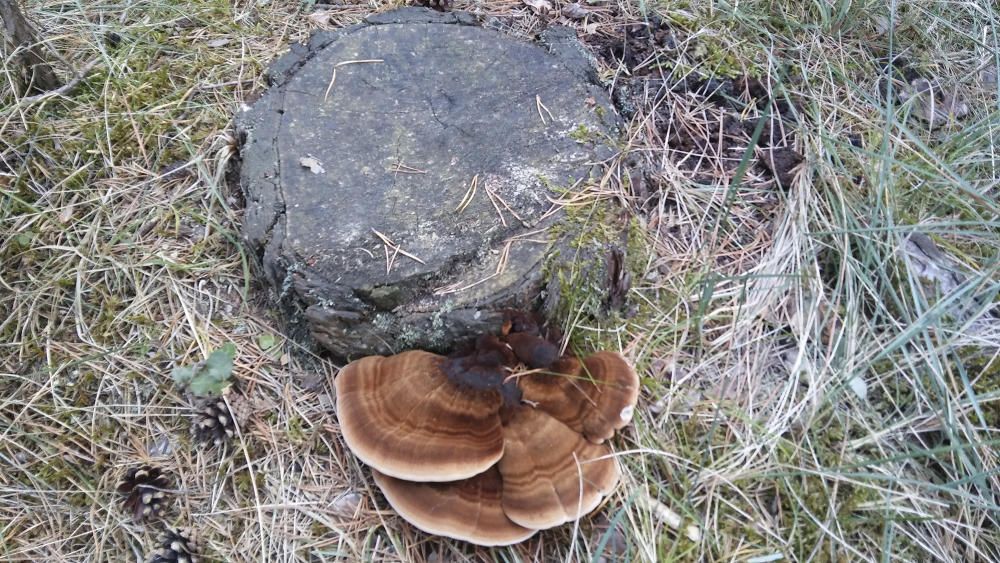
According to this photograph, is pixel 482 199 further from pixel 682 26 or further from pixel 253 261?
pixel 682 26

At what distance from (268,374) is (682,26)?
257cm

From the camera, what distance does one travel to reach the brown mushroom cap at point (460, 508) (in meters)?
1.98

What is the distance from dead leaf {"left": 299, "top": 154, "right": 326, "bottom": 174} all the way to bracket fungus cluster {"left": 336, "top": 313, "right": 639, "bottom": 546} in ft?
2.59

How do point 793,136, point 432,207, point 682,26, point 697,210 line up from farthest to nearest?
1. point 682,26
2. point 793,136
3. point 697,210
4. point 432,207

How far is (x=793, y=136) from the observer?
2932 mm

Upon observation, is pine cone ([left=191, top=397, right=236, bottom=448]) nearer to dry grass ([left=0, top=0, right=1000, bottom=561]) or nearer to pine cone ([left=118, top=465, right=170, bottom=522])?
dry grass ([left=0, top=0, right=1000, bottom=561])

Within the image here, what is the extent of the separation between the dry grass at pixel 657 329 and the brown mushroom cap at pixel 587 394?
15 centimetres

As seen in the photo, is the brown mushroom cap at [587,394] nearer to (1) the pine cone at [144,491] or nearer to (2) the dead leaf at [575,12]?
(1) the pine cone at [144,491]

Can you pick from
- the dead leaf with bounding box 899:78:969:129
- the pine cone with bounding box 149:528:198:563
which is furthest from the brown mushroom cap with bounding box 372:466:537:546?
the dead leaf with bounding box 899:78:969:129

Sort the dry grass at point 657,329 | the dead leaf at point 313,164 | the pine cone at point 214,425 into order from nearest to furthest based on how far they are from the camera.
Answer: the dry grass at point 657,329
the pine cone at point 214,425
the dead leaf at point 313,164

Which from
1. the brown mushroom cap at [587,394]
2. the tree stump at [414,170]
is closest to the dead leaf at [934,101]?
the tree stump at [414,170]

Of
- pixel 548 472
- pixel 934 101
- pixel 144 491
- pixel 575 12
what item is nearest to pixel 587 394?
pixel 548 472

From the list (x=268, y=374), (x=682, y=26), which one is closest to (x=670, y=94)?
(x=682, y=26)

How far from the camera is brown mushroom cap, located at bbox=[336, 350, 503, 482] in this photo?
1.97 m
